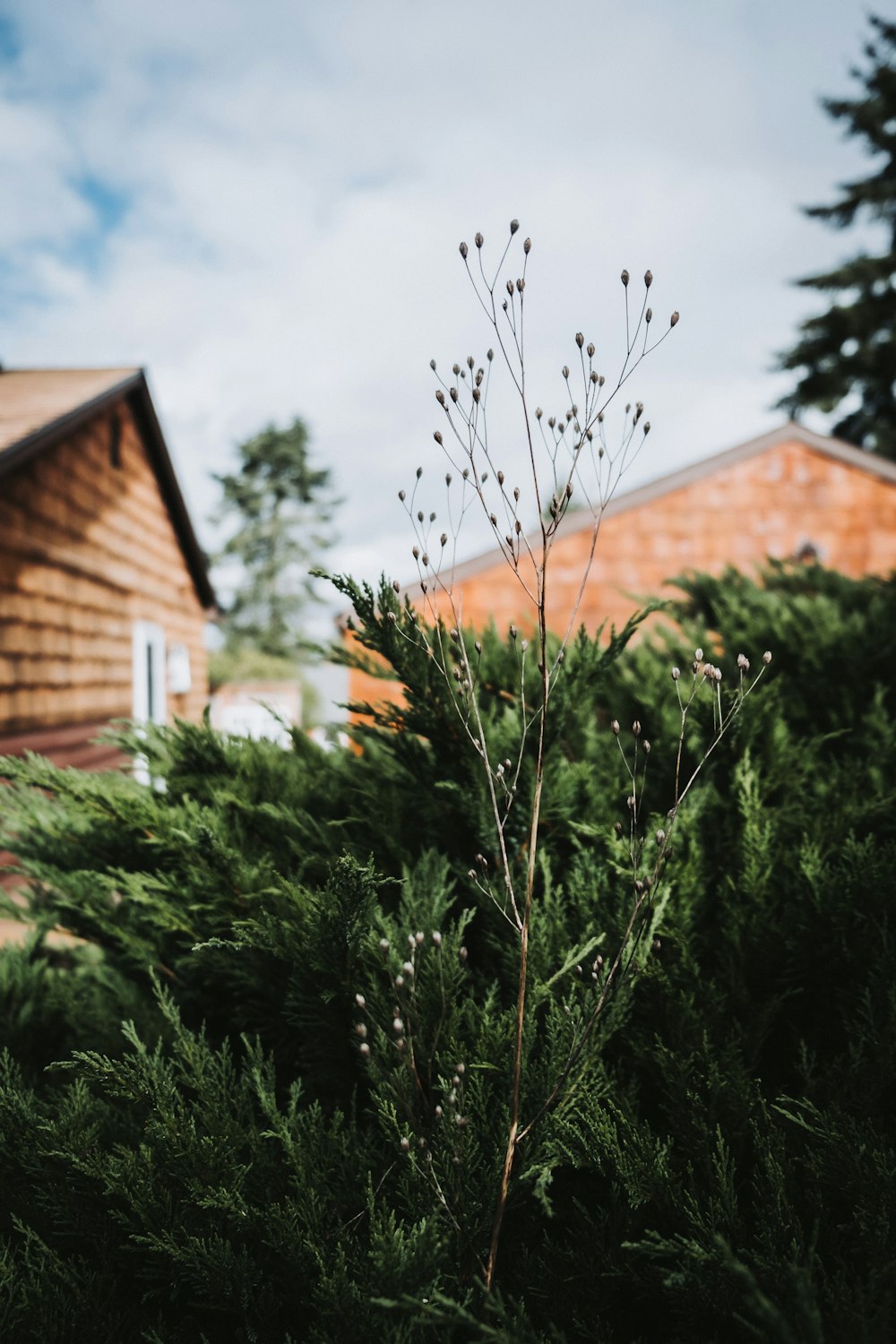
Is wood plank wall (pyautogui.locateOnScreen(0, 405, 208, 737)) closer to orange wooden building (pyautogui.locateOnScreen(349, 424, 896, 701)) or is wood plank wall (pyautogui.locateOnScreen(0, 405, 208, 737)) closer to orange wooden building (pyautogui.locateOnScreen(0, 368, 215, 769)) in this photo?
orange wooden building (pyautogui.locateOnScreen(0, 368, 215, 769))

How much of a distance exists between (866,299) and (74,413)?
1999 cm

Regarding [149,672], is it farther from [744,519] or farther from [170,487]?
[744,519]

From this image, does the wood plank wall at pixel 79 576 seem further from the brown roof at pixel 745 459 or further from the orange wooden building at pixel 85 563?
the brown roof at pixel 745 459

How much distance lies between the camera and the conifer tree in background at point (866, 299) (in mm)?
18766

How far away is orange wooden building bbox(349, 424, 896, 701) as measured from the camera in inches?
378

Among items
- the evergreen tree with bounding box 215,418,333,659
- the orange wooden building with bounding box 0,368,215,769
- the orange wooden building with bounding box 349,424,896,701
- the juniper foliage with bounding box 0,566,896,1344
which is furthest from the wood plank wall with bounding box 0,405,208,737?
the evergreen tree with bounding box 215,418,333,659

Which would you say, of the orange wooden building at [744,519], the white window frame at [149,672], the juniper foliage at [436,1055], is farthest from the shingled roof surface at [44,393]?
the juniper foliage at [436,1055]

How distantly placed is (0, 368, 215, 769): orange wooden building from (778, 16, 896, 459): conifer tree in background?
55.9ft

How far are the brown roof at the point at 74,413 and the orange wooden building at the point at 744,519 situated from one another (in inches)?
172

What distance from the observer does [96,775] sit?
100 inches

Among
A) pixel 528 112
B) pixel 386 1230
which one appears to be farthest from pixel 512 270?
pixel 528 112

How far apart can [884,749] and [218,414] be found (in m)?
174

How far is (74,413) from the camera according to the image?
7.64 metres

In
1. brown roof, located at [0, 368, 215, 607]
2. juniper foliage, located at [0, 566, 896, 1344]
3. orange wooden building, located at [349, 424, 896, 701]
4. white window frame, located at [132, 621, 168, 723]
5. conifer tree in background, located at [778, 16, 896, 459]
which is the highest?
conifer tree in background, located at [778, 16, 896, 459]
